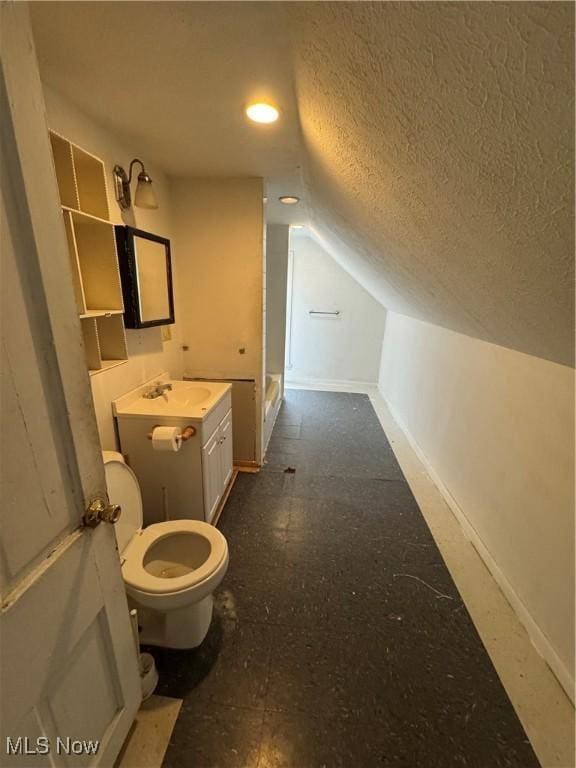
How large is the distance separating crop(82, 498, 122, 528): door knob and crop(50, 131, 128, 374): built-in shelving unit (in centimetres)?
86

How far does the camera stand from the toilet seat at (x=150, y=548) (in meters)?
1.15

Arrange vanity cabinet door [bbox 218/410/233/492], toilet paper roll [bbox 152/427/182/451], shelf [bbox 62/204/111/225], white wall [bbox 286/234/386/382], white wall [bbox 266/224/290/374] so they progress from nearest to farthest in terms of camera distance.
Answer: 1. shelf [bbox 62/204/111/225]
2. toilet paper roll [bbox 152/427/182/451]
3. vanity cabinet door [bbox 218/410/233/492]
4. white wall [bbox 266/224/290/374]
5. white wall [bbox 286/234/386/382]

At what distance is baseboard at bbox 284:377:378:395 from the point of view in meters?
4.72

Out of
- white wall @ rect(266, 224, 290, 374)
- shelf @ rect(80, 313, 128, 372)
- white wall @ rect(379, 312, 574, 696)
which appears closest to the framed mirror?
shelf @ rect(80, 313, 128, 372)

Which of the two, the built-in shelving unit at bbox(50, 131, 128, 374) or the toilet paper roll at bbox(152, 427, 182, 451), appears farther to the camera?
the toilet paper roll at bbox(152, 427, 182, 451)

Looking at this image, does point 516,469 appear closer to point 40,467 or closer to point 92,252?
point 40,467

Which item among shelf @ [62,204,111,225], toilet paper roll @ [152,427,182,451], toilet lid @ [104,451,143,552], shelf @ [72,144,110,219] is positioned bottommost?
toilet lid @ [104,451,143,552]

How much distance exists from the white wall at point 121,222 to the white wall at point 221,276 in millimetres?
97

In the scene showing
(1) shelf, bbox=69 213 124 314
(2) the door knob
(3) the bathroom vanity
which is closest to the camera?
(2) the door knob

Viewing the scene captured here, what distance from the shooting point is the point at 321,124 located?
1.12 m

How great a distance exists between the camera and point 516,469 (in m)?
1.55

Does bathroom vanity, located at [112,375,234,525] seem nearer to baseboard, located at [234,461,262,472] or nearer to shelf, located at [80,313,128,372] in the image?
shelf, located at [80,313,128,372]

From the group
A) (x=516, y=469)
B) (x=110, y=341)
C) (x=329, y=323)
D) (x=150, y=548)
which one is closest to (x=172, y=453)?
(x=150, y=548)

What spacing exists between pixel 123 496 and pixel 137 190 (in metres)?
1.48
